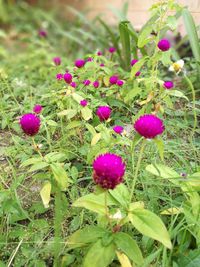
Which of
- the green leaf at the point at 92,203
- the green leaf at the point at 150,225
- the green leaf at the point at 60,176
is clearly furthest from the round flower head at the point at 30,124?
the green leaf at the point at 150,225

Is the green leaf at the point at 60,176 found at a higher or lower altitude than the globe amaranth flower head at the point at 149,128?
lower

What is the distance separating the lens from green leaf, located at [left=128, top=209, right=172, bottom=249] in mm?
996

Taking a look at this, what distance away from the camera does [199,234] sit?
4.02 ft

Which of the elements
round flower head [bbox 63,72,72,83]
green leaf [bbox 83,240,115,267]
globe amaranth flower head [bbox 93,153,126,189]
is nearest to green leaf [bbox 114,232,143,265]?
green leaf [bbox 83,240,115,267]

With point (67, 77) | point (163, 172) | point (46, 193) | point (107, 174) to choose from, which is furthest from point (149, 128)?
point (67, 77)

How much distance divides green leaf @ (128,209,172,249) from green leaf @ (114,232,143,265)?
5 cm

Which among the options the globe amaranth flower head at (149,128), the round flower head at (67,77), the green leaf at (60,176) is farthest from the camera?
the round flower head at (67,77)

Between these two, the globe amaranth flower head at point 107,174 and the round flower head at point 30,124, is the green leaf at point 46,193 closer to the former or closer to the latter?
the round flower head at point 30,124

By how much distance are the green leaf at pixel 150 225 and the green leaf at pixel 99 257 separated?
3.8 inches

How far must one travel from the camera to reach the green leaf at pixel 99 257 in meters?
1.03

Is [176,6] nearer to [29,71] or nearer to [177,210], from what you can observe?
[177,210]

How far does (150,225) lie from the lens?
1.03 meters

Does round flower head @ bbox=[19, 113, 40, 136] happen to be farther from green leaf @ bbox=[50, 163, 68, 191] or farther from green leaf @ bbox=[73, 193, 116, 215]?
green leaf @ bbox=[73, 193, 116, 215]

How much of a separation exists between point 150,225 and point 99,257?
0.15 metres
